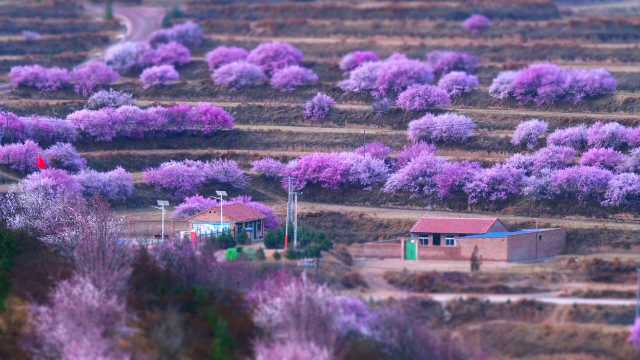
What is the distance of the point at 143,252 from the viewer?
50969 mm

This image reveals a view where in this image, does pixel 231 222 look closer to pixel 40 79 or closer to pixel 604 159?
pixel 604 159

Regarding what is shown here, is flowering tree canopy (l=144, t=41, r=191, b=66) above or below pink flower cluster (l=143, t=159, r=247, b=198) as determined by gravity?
above

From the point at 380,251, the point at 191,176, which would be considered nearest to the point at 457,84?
the point at 191,176

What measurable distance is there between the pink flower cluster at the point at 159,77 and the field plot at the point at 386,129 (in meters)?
0.12

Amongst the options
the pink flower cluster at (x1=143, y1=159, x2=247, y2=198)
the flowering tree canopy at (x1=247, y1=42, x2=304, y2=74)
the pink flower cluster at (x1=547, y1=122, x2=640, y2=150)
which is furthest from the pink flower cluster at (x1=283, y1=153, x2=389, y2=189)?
the flowering tree canopy at (x1=247, y1=42, x2=304, y2=74)

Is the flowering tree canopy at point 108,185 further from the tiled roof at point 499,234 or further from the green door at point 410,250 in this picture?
the tiled roof at point 499,234

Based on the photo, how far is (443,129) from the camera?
69875 mm

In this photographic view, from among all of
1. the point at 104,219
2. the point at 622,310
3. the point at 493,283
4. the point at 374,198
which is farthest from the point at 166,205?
the point at 622,310

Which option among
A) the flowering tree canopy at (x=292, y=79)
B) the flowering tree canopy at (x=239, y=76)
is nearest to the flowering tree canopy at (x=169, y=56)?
the flowering tree canopy at (x=239, y=76)

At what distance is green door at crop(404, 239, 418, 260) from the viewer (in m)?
57.7

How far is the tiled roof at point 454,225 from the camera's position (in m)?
58.3

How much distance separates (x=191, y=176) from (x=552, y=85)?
1595 centimetres

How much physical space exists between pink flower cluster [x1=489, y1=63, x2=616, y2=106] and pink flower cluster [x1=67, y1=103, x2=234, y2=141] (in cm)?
1149

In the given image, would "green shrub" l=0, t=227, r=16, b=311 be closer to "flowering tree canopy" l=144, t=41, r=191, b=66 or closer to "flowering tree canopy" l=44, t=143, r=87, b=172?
"flowering tree canopy" l=44, t=143, r=87, b=172
